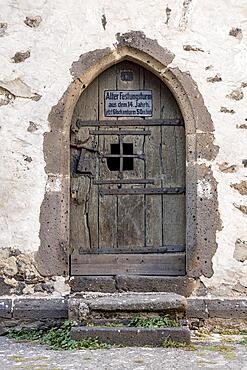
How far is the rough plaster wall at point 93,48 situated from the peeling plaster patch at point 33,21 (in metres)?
0.03

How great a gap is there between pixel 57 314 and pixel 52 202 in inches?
36.3

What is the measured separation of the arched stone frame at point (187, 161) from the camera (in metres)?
5.98

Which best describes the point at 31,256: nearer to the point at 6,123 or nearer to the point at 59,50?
the point at 6,123

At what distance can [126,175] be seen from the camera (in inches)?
247

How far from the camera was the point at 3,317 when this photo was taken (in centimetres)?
589

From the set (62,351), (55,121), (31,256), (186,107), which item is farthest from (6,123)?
(62,351)

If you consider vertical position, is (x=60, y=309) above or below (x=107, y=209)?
below

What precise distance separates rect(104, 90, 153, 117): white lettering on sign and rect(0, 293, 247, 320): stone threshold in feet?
5.27

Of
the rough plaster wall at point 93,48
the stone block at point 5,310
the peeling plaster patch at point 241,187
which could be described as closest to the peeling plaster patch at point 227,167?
the rough plaster wall at point 93,48

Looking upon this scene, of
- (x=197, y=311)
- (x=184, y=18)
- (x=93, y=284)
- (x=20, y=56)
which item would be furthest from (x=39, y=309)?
(x=184, y=18)

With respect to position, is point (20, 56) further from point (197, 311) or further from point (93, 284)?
point (197, 311)

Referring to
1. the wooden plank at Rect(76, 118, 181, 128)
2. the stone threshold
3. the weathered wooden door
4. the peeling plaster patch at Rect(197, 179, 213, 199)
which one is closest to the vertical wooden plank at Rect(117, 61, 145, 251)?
the weathered wooden door

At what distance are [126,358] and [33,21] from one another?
2903 mm

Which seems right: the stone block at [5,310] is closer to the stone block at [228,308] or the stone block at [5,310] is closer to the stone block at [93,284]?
the stone block at [93,284]
